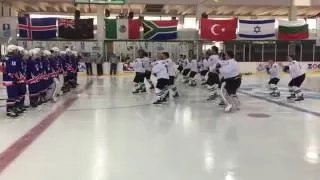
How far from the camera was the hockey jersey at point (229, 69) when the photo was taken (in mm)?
9758

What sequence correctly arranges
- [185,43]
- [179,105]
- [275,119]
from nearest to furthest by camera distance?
[275,119] → [179,105] → [185,43]

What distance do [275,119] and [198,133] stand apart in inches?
93.4

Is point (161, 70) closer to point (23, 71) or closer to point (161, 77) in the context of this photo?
point (161, 77)

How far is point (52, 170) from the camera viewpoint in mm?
4934

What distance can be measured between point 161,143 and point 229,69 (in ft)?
12.8

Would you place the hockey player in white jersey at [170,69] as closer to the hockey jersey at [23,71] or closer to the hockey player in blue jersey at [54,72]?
the hockey player in blue jersey at [54,72]

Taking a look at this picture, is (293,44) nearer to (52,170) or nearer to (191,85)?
(191,85)

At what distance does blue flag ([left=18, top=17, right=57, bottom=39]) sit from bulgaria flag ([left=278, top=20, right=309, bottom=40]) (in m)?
13.6

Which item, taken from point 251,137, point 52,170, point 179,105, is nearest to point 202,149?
point 251,137

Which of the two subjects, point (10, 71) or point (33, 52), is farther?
point (33, 52)

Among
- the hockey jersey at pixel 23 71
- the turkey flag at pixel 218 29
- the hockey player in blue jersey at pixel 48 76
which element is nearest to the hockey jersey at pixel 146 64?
the hockey player in blue jersey at pixel 48 76

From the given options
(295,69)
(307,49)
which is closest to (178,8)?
(307,49)

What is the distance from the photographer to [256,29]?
26922mm

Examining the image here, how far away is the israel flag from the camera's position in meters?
26.9
